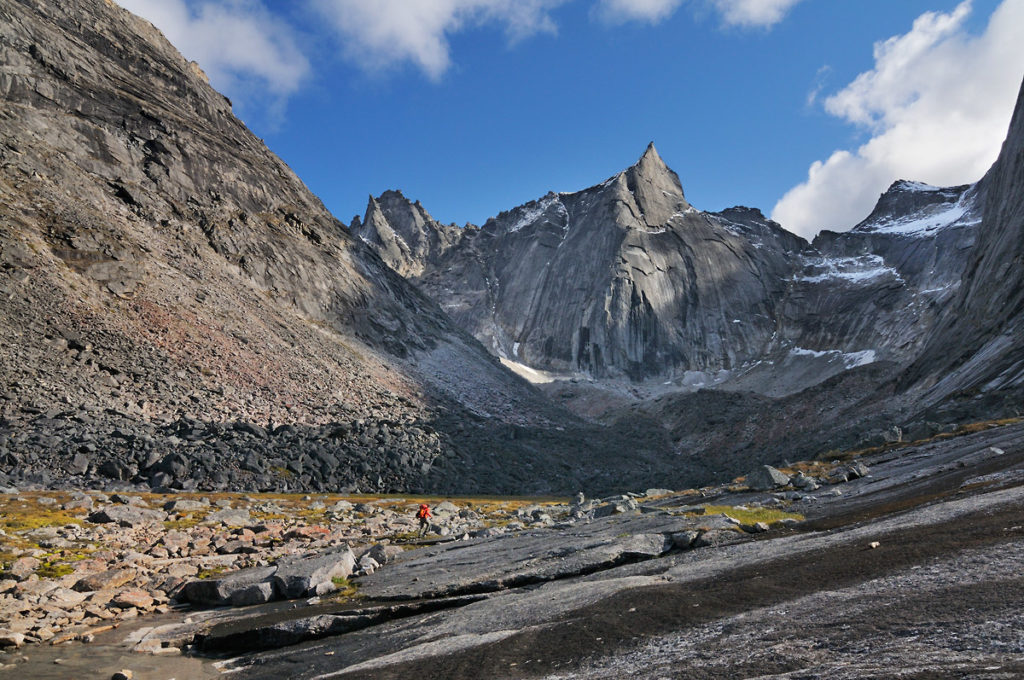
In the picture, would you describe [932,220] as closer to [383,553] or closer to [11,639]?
[383,553]

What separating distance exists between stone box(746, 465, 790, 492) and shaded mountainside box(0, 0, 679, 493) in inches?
1550

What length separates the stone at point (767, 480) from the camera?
3212 centimetres

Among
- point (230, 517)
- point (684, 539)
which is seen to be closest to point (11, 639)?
point (684, 539)

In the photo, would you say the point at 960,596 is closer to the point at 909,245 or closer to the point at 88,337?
the point at 88,337

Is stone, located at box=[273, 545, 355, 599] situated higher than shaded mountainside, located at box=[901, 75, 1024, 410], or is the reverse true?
shaded mountainside, located at box=[901, 75, 1024, 410]

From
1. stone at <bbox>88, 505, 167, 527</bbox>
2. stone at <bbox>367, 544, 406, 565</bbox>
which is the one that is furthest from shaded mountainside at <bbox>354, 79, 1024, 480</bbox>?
stone at <bbox>88, 505, 167, 527</bbox>

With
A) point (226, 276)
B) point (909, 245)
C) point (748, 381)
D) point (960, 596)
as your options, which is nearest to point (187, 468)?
point (226, 276)

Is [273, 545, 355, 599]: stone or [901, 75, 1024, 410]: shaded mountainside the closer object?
[273, 545, 355, 599]: stone

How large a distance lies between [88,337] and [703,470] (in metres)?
79.6

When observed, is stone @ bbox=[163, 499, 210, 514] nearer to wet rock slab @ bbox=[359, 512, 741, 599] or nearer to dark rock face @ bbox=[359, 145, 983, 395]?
wet rock slab @ bbox=[359, 512, 741, 599]

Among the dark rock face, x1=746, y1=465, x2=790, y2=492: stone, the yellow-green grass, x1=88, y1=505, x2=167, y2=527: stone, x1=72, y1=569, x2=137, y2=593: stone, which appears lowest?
x1=72, y1=569, x2=137, y2=593: stone

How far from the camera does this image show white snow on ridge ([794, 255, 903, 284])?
552 feet

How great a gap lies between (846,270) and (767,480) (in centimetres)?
17399

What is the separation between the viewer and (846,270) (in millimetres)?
180625
